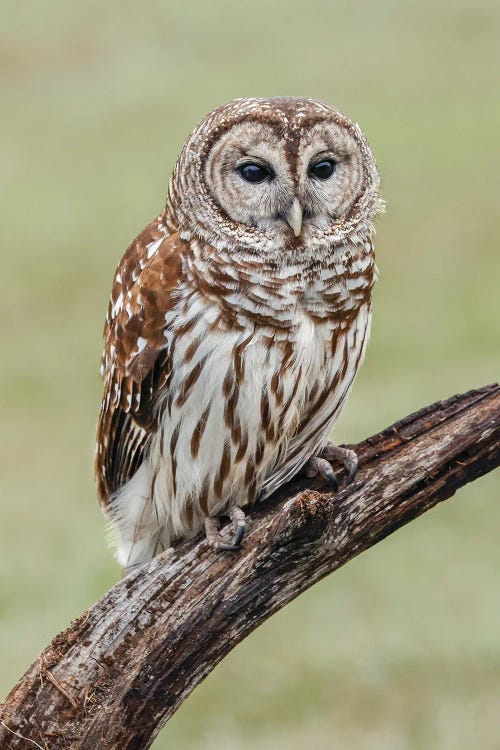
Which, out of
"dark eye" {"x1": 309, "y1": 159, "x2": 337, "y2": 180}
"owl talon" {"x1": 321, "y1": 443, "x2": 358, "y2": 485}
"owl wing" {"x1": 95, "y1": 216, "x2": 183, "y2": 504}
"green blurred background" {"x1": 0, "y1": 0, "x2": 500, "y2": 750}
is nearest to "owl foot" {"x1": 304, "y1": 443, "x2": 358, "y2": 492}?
"owl talon" {"x1": 321, "y1": 443, "x2": 358, "y2": 485}

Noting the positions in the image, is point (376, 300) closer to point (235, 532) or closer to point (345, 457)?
point (345, 457)

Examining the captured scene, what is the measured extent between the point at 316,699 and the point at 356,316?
9.74 feet

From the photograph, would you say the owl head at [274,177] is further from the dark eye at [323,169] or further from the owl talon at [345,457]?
the owl talon at [345,457]

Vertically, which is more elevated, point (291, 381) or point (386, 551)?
point (386, 551)

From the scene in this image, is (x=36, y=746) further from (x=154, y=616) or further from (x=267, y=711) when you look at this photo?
(x=267, y=711)

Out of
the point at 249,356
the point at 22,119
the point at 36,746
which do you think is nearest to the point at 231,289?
the point at 249,356

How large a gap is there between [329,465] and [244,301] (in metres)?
0.62

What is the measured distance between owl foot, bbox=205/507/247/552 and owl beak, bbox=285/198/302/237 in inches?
34.3

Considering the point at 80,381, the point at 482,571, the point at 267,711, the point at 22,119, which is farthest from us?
the point at 22,119

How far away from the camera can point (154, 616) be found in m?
3.64

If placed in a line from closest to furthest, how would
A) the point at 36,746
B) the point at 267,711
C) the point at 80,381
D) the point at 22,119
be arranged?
the point at 36,746
the point at 267,711
the point at 80,381
the point at 22,119

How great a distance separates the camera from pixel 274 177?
146 inches

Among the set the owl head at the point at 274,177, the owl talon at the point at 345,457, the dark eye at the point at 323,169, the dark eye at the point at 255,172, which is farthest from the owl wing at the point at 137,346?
the owl talon at the point at 345,457

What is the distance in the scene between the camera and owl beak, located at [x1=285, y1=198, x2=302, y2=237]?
12.1 feet
